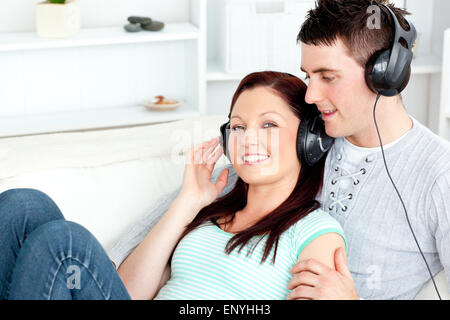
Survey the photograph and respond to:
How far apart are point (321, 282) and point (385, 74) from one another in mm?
426

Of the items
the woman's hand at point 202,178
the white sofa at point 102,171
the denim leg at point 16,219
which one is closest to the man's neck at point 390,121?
the woman's hand at point 202,178

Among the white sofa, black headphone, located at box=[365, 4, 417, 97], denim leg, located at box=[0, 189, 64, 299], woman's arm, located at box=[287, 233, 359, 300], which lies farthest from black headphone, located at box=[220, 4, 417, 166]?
denim leg, located at box=[0, 189, 64, 299]

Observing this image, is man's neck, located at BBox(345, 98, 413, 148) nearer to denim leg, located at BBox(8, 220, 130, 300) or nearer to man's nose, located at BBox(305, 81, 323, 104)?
man's nose, located at BBox(305, 81, 323, 104)

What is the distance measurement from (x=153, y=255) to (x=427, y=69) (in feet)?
5.43

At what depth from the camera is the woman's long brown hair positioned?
1.42 meters

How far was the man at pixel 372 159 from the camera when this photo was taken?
1.35 meters

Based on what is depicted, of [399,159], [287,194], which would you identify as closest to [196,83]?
[287,194]

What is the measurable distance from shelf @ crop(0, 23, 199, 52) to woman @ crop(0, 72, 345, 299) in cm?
92

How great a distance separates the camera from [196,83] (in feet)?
8.41

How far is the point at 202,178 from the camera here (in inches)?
63.4

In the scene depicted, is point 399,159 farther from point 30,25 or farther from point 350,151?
point 30,25

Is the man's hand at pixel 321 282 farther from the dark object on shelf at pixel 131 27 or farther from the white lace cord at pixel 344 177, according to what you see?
the dark object on shelf at pixel 131 27

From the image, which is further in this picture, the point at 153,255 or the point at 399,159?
the point at 153,255

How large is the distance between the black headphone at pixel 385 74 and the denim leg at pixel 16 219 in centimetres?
Answer: 58
